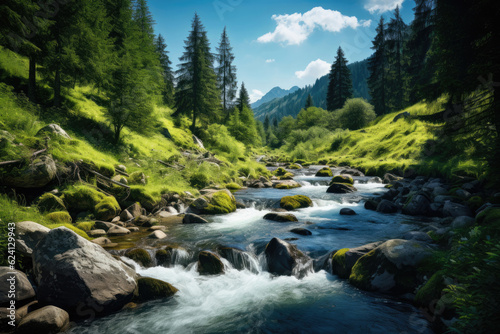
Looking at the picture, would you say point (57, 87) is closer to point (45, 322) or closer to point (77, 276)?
point (77, 276)

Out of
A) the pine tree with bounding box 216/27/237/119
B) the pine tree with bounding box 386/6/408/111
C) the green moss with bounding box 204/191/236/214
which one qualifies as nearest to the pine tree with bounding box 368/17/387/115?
the pine tree with bounding box 386/6/408/111

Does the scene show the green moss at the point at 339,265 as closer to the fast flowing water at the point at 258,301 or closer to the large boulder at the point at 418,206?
the fast flowing water at the point at 258,301

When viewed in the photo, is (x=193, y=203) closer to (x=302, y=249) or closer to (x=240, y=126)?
(x=302, y=249)

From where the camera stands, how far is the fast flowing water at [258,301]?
4.53 meters

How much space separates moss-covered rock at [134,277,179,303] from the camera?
5413 millimetres

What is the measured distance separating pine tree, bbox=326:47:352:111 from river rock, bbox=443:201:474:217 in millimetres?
50196

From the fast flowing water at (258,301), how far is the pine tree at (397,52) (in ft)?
138

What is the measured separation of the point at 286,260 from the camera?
6.85 metres


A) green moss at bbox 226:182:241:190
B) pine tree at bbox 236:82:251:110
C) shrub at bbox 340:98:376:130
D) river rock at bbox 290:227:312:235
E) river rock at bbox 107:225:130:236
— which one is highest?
pine tree at bbox 236:82:251:110

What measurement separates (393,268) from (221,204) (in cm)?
896

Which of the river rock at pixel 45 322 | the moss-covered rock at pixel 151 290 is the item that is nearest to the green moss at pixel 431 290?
the moss-covered rock at pixel 151 290

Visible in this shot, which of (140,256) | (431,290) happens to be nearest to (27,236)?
(140,256)

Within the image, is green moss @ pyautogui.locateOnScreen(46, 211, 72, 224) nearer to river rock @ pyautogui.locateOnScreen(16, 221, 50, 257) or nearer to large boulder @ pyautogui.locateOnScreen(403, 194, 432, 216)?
river rock @ pyautogui.locateOnScreen(16, 221, 50, 257)

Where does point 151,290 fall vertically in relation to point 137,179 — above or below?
below
